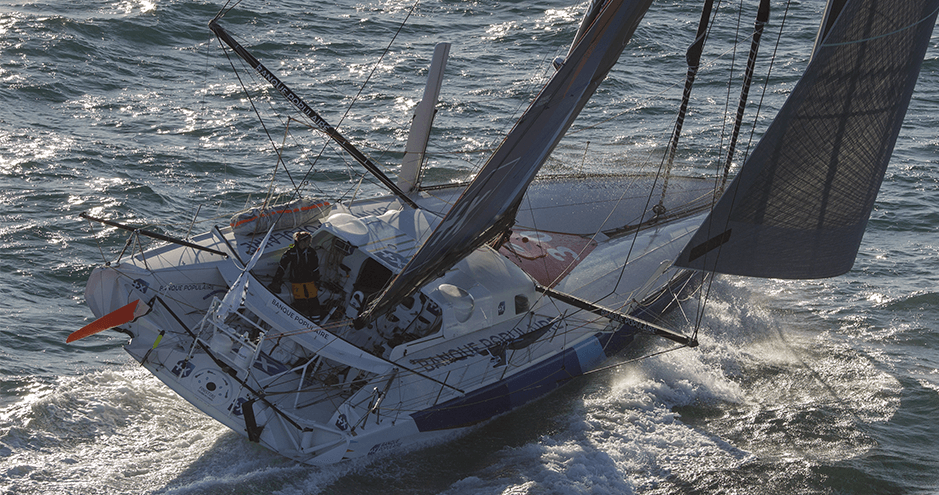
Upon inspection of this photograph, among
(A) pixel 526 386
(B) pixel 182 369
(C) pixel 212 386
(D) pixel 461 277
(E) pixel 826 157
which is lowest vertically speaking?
(A) pixel 526 386

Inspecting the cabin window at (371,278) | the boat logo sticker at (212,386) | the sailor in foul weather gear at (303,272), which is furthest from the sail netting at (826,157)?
the boat logo sticker at (212,386)

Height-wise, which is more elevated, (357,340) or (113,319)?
(113,319)

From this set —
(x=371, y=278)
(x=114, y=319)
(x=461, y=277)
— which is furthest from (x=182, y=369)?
(x=461, y=277)

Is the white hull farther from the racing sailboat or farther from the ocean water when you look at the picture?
the ocean water

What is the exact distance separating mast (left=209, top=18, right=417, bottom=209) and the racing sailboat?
0.04 m

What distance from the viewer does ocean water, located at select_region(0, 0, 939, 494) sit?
956 centimetres

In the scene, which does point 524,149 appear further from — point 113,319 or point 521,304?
point 113,319

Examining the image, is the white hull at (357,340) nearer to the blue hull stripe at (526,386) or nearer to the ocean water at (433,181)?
the blue hull stripe at (526,386)

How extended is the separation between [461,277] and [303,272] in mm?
2012

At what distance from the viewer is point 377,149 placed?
56.7 feet

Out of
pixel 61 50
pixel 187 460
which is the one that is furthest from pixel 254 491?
pixel 61 50

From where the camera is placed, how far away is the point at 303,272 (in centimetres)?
1009

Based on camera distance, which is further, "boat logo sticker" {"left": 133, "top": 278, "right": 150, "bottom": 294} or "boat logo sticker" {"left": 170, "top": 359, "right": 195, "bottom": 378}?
"boat logo sticker" {"left": 133, "top": 278, "right": 150, "bottom": 294}

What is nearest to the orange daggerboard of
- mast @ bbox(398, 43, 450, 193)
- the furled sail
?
the furled sail
